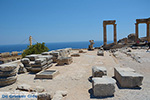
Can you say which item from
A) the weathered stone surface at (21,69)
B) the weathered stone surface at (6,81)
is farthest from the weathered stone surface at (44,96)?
the weathered stone surface at (21,69)

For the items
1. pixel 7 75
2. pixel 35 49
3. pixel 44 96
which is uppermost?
pixel 35 49

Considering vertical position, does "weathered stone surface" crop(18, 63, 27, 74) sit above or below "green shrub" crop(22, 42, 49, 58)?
below

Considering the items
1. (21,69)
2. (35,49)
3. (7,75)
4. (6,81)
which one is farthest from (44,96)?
(35,49)

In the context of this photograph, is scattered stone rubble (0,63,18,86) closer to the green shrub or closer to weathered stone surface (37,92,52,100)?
weathered stone surface (37,92,52,100)

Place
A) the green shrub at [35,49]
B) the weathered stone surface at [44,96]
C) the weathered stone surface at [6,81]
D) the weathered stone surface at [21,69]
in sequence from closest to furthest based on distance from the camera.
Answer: the weathered stone surface at [44,96] → the weathered stone surface at [6,81] → the weathered stone surface at [21,69] → the green shrub at [35,49]

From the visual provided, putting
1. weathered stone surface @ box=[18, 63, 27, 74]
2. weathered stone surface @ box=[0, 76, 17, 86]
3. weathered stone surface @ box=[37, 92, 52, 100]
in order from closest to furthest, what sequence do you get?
weathered stone surface @ box=[37, 92, 52, 100] < weathered stone surface @ box=[0, 76, 17, 86] < weathered stone surface @ box=[18, 63, 27, 74]

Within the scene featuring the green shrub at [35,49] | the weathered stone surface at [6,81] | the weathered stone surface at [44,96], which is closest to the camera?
the weathered stone surface at [44,96]

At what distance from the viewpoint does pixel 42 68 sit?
8500 millimetres

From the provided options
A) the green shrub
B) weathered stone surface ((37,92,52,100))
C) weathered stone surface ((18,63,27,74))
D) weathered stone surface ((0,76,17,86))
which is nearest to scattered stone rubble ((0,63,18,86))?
weathered stone surface ((0,76,17,86))

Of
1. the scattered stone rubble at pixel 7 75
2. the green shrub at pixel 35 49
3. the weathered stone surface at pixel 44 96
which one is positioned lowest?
the weathered stone surface at pixel 44 96

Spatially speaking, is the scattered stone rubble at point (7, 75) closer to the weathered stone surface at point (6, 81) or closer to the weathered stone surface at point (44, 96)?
the weathered stone surface at point (6, 81)

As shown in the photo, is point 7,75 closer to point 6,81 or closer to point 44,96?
point 6,81

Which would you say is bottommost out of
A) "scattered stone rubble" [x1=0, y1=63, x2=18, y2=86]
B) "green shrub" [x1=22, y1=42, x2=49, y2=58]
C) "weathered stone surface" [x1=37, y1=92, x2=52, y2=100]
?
"weathered stone surface" [x1=37, y1=92, x2=52, y2=100]

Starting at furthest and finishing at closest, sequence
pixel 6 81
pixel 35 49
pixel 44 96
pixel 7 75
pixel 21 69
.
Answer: pixel 35 49 < pixel 21 69 < pixel 7 75 < pixel 6 81 < pixel 44 96
